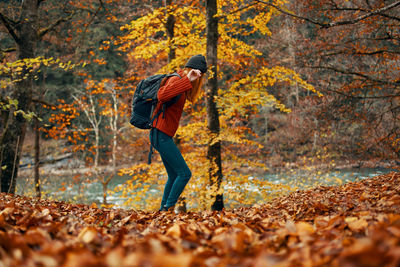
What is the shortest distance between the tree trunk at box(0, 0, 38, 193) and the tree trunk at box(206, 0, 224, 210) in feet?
14.5

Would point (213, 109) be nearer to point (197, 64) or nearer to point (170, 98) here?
point (197, 64)

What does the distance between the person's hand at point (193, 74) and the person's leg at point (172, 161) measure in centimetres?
81

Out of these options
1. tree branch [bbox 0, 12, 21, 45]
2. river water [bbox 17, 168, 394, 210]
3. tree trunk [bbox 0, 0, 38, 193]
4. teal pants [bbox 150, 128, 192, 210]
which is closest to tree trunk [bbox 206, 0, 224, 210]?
teal pants [bbox 150, 128, 192, 210]

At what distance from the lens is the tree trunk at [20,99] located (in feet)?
22.3

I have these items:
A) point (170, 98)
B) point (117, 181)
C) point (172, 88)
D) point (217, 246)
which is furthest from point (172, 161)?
point (117, 181)

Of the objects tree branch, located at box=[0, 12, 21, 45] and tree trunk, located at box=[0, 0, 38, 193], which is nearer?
tree branch, located at box=[0, 12, 21, 45]

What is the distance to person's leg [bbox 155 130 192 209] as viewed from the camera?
3602 mm

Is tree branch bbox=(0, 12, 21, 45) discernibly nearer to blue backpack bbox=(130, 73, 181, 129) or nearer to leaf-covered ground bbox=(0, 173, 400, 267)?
blue backpack bbox=(130, 73, 181, 129)

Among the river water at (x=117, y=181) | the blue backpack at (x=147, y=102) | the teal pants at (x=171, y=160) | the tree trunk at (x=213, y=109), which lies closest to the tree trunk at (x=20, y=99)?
the tree trunk at (x=213, y=109)

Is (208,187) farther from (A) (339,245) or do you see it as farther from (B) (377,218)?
(A) (339,245)

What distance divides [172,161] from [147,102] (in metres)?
0.83

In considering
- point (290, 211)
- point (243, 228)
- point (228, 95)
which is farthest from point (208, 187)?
point (243, 228)

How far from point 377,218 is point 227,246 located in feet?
3.45

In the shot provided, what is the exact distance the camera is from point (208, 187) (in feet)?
21.7
